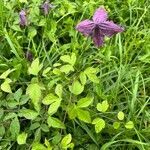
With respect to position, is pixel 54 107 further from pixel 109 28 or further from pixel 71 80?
pixel 109 28

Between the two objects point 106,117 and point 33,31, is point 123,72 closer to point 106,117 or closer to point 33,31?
point 106,117

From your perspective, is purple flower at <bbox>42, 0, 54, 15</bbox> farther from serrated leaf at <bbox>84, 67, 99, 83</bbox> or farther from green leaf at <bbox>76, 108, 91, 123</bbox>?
green leaf at <bbox>76, 108, 91, 123</bbox>

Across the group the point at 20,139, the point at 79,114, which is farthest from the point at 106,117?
the point at 20,139

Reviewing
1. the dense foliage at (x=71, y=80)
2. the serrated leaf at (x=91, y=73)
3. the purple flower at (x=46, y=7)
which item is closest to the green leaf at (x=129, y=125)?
the dense foliage at (x=71, y=80)

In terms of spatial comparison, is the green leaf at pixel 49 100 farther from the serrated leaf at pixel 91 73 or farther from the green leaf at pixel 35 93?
the serrated leaf at pixel 91 73

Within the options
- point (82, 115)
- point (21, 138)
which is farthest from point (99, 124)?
point (21, 138)

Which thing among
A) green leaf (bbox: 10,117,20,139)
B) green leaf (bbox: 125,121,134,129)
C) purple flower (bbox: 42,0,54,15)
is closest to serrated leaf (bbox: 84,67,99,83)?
green leaf (bbox: 125,121,134,129)
